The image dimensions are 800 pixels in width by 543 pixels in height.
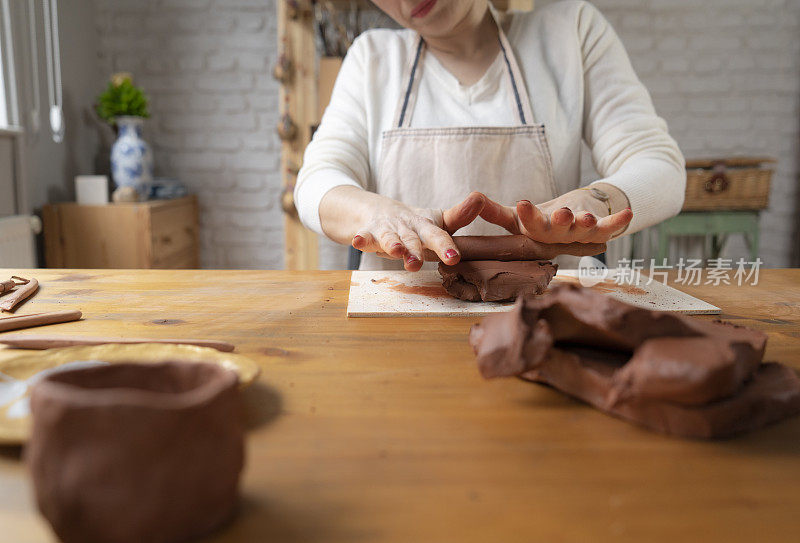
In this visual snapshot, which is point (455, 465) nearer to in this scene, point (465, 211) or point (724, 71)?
point (465, 211)

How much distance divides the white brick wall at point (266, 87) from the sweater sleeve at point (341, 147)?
1.58m

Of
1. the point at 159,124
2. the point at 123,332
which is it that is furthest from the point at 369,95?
the point at 159,124

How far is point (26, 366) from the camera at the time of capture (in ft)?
1.60

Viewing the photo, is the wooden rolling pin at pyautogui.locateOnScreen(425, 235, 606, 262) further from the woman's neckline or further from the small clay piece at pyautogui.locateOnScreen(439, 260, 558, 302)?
the woman's neckline

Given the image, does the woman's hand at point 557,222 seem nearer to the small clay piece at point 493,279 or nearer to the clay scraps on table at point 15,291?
the small clay piece at point 493,279

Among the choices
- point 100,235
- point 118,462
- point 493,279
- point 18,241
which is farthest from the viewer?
point 100,235

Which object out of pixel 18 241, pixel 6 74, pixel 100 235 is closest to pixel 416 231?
pixel 18 241

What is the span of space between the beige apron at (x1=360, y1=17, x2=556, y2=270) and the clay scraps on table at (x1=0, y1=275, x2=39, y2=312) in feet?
2.37

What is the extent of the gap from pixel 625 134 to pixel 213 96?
2238mm

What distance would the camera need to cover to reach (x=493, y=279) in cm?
80

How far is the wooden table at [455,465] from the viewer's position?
31 cm

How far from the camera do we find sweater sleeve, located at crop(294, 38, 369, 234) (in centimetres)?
128

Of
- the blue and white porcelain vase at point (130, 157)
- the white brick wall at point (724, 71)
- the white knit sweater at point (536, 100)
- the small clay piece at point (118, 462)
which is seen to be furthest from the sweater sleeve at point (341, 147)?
the white brick wall at point (724, 71)

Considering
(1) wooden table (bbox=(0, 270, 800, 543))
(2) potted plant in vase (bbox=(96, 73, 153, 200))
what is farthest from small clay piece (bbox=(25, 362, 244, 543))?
(2) potted plant in vase (bbox=(96, 73, 153, 200))
